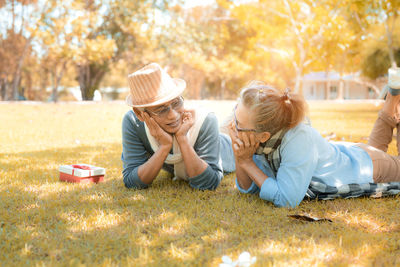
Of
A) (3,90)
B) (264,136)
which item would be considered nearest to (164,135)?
(264,136)

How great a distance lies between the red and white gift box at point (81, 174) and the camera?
3.80 metres

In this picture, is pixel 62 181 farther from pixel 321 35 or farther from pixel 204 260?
pixel 321 35

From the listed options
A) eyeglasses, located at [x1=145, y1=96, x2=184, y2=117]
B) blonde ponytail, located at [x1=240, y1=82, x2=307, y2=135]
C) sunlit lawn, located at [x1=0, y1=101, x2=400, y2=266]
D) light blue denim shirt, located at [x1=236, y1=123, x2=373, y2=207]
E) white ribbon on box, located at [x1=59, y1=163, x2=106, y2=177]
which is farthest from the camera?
white ribbon on box, located at [x1=59, y1=163, x2=106, y2=177]

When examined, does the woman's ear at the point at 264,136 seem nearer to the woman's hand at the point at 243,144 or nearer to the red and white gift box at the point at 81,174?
the woman's hand at the point at 243,144

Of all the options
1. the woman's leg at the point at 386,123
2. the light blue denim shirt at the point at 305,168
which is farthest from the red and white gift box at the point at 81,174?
the woman's leg at the point at 386,123

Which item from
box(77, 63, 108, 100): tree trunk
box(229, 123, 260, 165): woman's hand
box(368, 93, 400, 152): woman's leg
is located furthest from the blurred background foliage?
box(229, 123, 260, 165): woman's hand

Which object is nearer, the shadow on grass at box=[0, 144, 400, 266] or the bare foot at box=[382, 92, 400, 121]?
the shadow on grass at box=[0, 144, 400, 266]

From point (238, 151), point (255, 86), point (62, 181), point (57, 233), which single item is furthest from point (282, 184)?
point (62, 181)

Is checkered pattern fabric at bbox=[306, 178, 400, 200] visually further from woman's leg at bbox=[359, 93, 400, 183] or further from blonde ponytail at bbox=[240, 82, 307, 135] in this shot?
blonde ponytail at bbox=[240, 82, 307, 135]

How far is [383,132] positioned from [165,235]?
297 centimetres

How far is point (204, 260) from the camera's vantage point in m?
2.14

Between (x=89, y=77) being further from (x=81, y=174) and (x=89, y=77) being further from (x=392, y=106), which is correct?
(x=392, y=106)

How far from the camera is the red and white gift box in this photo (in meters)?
3.80

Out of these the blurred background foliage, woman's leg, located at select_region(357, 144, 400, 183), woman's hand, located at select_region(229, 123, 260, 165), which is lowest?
woman's leg, located at select_region(357, 144, 400, 183)
